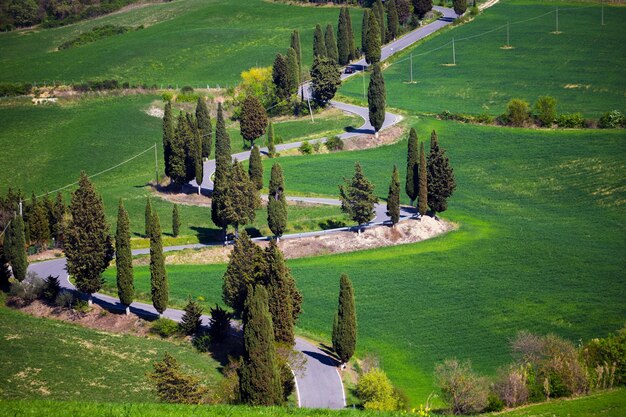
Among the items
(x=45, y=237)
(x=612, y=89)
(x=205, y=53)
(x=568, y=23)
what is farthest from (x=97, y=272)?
(x=568, y=23)

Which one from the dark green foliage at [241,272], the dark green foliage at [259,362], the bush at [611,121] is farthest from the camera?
the bush at [611,121]

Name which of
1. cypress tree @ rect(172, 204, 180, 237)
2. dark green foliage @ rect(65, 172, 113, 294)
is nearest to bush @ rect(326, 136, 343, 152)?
cypress tree @ rect(172, 204, 180, 237)

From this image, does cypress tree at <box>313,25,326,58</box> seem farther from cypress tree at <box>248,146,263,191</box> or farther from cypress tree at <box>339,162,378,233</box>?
cypress tree at <box>339,162,378,233</box>

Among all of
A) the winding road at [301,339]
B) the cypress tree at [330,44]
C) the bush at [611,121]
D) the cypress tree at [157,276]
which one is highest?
the cypress tree at [330,44]

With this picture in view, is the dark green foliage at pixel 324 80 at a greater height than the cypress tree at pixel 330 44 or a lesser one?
lesser

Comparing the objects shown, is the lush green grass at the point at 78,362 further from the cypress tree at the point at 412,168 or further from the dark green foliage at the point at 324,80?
the dark green foliage at the point at 324,80

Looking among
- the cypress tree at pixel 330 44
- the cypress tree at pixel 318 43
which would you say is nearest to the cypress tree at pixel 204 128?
the cypress tree at pixel 318 43

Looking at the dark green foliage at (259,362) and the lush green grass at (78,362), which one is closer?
the dark green foliage at (259,362)

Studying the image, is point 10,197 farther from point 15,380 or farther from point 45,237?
point 15,380
